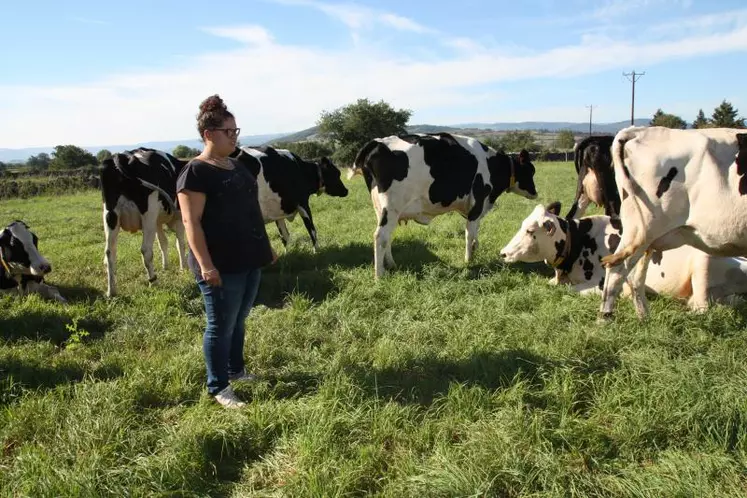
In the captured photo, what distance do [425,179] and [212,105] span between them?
4.08 meters

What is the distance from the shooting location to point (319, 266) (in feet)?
24.8

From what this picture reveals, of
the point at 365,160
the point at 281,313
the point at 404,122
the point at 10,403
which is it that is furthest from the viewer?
the point at 404,122

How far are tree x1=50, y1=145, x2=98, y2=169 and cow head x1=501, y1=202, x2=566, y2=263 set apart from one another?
60.3m

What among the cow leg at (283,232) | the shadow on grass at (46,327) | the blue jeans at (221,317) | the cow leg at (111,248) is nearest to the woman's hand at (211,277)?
the blue jeans at (221,317)

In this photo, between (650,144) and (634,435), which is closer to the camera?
(634,435)

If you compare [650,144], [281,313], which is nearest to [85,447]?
[281,313]

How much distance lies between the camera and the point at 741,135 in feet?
13.7

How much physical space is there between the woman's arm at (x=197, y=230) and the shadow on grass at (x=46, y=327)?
2482mm

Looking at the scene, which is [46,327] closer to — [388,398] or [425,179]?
[388,398]

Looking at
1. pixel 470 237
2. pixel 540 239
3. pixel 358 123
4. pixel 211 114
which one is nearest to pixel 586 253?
pixel 540 239

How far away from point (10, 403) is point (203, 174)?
7.25 ft

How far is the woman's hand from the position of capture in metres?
3.33

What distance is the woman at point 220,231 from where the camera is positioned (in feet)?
10.8

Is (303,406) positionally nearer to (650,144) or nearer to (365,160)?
(650,144)
